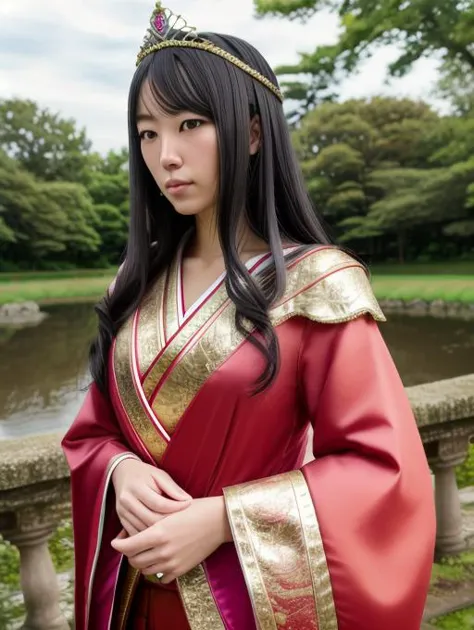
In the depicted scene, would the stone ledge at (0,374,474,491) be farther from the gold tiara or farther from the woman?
the gold tiara

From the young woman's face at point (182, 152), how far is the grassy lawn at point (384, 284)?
15140mm

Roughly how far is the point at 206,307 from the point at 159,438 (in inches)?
8.1

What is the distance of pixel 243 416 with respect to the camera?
0.96 m

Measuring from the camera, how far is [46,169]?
2214 centimetres

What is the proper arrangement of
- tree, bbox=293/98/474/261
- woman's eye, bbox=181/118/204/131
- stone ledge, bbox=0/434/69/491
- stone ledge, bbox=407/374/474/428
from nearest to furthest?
woman's eye, bbox=181/118/204/131, stone ledge, bbox=0/434/69/491, stone ledge, bbox=407/374/474/428, tree, bbox=293/98/474/261

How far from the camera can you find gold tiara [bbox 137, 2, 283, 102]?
39.9 inches

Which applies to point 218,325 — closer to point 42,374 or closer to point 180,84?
point 180,84

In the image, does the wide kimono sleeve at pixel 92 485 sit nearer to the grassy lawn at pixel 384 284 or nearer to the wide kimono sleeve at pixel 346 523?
the wide kimono sleeve at pixel 346 523

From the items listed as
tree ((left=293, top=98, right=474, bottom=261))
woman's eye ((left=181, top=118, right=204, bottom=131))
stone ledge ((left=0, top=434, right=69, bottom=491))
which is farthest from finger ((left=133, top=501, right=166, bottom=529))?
tree ((left=293, top=98, right=474, bottom=261))

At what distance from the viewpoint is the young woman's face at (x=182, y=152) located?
3.28 feet

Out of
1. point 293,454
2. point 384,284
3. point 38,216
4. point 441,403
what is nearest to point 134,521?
point 293,454

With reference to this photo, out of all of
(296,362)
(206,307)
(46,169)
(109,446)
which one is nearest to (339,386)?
(296,362)

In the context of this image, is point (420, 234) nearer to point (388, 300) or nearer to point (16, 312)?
point (388, 300)

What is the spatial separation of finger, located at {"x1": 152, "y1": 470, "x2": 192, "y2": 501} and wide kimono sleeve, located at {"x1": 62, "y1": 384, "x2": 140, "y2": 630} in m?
0.09
